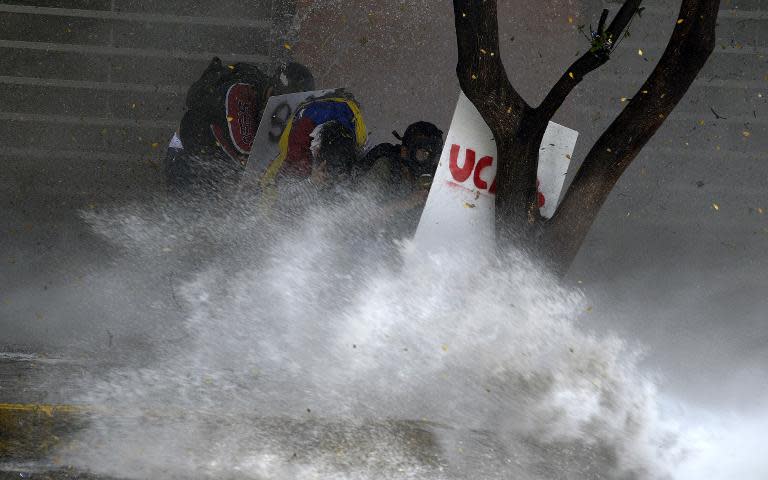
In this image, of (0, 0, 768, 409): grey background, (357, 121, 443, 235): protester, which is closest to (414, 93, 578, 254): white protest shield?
(357, 121, 443, 235): protester

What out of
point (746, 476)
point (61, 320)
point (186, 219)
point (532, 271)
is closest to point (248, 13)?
point (186, 219)

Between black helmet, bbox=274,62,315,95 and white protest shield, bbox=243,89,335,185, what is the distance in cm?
63

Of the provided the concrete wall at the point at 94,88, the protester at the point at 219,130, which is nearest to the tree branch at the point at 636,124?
the protester at the point at 219,130

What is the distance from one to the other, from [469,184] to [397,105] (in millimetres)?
3338

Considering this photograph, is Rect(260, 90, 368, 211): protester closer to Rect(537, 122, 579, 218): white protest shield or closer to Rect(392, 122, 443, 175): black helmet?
Rect(392, 122, 443, 175): black helmet

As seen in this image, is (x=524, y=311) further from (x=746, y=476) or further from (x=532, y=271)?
(x=746, y=476)

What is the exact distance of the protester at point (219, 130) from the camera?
6598mm

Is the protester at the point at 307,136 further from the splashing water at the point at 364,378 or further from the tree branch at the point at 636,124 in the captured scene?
the tree branch at the point at 636,124

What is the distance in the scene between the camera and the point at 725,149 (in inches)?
342

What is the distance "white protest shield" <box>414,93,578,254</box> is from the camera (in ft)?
16.6

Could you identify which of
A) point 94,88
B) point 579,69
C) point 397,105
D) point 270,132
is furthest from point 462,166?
point 94,88

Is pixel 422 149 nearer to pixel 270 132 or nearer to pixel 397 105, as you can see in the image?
pixel 270 132

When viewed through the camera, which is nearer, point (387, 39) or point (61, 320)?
point (61, 320)

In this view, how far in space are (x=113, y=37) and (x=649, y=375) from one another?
5.67 metres
